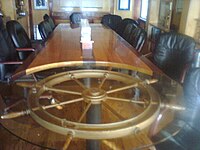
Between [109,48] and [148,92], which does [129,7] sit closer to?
[109,48]

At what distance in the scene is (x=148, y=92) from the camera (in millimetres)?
1292

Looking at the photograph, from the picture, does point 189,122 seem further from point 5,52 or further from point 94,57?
point 5,52

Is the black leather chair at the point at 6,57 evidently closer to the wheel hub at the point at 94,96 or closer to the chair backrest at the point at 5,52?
the chair backrest at the point at 5,52

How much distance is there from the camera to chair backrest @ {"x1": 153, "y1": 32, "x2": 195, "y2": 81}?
7.13 feet

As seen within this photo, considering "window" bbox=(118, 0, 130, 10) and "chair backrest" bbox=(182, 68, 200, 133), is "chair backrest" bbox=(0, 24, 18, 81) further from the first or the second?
"window" bbox=(118, 0, 130, 10)

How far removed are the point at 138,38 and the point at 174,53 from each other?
0.64m

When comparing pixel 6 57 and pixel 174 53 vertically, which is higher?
pixel 174 53

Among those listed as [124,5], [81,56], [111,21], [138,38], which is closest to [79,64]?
[81,56]

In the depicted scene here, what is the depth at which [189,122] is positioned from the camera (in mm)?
1413

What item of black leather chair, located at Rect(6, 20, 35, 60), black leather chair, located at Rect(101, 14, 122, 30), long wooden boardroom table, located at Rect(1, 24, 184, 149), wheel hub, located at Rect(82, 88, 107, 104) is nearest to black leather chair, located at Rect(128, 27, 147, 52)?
Answer: long wooden boardroom table, located at Rect(1, 24, 184, 149)

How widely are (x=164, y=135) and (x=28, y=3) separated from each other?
6098 millimetres

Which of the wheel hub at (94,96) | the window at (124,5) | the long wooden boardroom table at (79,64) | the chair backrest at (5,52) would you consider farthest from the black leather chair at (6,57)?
the window at (124,5)

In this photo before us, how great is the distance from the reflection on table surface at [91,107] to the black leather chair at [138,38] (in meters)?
1.18

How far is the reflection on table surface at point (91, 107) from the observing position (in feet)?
3.08
